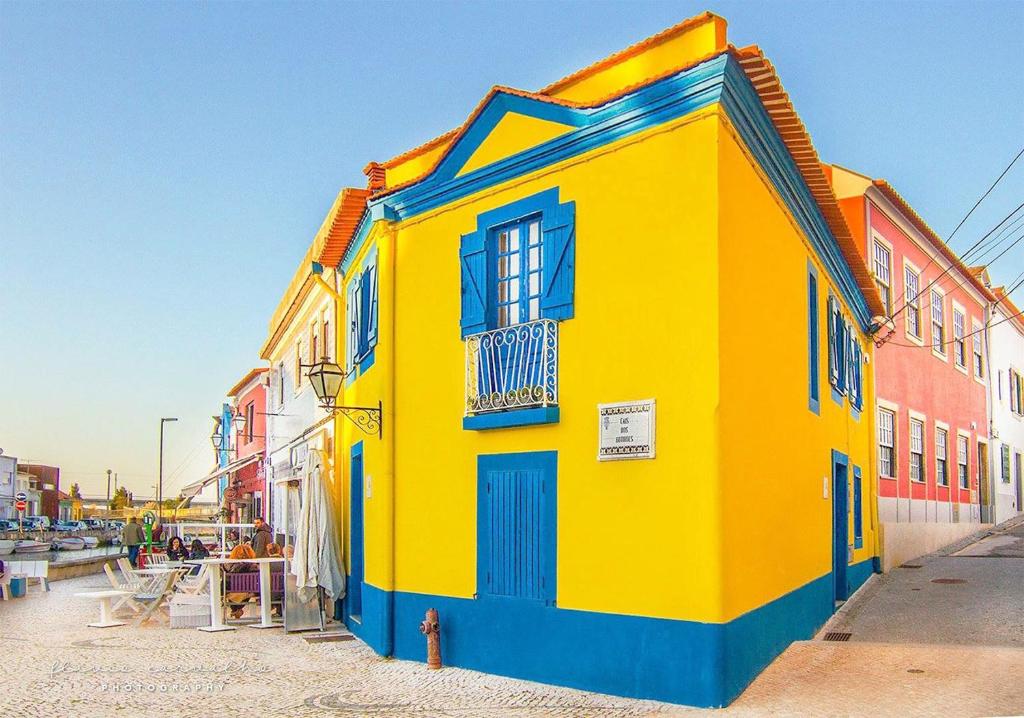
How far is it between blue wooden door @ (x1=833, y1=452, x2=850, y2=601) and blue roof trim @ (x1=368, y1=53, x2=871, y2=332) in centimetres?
346

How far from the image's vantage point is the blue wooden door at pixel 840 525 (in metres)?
14.1

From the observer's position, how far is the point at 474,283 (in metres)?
10.5

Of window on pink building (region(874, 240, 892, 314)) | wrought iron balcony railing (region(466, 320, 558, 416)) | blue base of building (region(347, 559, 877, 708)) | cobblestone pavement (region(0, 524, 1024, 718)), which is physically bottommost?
cobblestone pavement (region(0, 524, 1024, 718))

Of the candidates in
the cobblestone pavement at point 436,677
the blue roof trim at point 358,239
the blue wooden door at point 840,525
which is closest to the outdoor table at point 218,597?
the cobblestone pavement at point 436,677

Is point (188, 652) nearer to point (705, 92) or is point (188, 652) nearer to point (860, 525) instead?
point (705, 92)

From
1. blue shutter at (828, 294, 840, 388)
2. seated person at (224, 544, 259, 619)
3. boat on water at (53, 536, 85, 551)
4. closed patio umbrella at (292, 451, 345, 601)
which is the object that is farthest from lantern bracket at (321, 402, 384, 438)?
boat on water at (53, 536, 85, 551)

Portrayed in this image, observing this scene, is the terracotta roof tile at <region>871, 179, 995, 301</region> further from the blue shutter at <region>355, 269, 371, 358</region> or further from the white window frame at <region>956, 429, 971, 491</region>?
the blue shutter at <region>355, 269, 371, 358</region>

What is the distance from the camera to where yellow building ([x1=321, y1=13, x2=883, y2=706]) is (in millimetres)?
8594

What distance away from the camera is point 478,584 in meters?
10.2

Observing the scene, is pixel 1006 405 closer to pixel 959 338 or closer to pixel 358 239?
pixel 959 338

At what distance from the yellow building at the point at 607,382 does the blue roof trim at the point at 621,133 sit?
0.02m

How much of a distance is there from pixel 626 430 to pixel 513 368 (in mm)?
1583

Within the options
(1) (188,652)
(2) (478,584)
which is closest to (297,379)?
(1) (188,652)

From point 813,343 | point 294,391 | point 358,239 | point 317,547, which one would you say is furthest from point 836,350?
point 294,391
